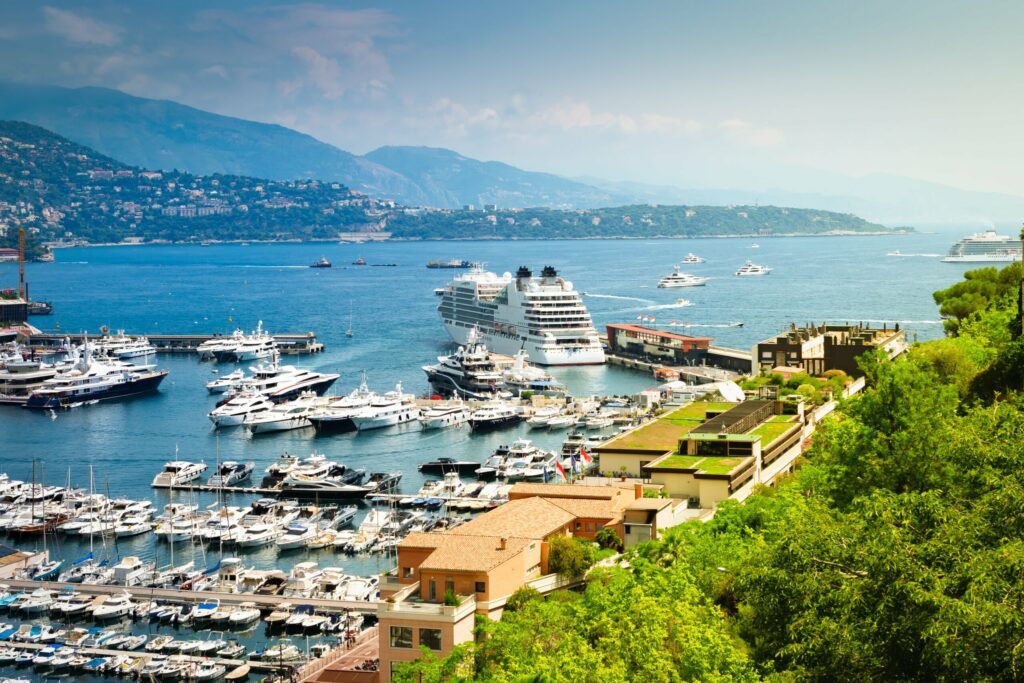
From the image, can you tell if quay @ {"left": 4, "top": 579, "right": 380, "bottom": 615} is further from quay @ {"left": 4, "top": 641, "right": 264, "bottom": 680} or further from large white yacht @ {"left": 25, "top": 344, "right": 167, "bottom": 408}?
large white yacht @ {"left": 25, "top": 344, "right": 167, "bottom": 408}

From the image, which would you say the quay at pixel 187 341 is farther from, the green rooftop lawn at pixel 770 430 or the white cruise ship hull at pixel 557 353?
the green rooftop lawn at pixel 770 430

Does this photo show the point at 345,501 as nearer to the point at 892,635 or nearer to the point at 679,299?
the point at 892,635

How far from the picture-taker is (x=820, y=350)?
3712 cm

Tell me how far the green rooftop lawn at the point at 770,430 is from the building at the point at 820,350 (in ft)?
31.0

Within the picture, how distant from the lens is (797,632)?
10000 millimetres

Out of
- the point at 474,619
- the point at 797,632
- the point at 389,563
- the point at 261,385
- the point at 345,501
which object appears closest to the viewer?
the point at 797,632

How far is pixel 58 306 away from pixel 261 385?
2104 inches

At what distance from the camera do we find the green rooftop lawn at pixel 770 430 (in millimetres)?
24172

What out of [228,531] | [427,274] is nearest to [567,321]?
[228,531]

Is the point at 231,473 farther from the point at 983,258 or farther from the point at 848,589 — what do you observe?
the point at 983,258

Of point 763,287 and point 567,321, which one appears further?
point 763,287

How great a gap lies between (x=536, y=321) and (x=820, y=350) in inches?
861

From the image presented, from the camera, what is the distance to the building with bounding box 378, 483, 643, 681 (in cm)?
1429

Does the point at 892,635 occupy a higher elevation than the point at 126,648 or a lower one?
higher
